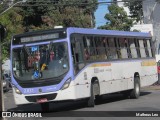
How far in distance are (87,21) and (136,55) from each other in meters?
39.6

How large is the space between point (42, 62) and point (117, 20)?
126 ft

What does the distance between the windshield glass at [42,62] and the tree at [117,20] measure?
123ft

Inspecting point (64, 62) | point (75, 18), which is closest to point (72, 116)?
point (64, 62)

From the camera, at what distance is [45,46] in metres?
17.7

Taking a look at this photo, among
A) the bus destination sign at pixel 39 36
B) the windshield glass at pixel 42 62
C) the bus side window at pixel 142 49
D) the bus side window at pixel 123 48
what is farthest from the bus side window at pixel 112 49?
the windshield glass at pixel 42 62

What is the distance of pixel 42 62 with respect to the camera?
17406mm

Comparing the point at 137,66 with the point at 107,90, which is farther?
the point at 137,66

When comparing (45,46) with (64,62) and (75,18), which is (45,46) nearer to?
(64,62)

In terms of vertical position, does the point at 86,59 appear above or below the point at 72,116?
above

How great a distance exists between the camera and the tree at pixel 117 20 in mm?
55125

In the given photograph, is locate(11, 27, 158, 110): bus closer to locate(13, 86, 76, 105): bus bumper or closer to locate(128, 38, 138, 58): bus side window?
locate(13, 86, 76, 105): bus bumper

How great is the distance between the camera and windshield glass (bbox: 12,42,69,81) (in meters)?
17.3

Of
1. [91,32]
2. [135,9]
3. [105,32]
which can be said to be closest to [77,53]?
[91,32]

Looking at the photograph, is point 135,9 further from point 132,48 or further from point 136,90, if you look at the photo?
point 136,90
